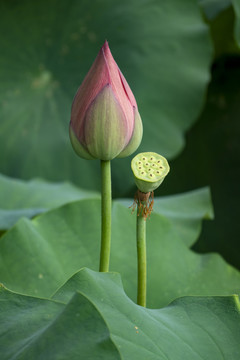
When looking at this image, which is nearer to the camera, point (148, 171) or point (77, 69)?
point (148, 171)

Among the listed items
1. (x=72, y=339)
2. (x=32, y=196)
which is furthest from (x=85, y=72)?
(x=72, y=339)

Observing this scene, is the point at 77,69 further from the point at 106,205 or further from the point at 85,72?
the point at 106,205

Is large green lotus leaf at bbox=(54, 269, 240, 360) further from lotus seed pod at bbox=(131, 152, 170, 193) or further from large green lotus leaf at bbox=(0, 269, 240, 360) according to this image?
lotus seed pod at bbox=(131, 152, 170, 193)

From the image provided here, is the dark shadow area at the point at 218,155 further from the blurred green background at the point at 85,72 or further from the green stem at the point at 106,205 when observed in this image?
the green stem at the point at 106,205

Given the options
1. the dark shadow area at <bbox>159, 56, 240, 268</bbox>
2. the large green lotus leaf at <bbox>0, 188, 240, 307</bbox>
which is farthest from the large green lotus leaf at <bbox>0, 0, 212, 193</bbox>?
the large green lotus leaf at <bbox>0, 188, 240, 307</bbox>

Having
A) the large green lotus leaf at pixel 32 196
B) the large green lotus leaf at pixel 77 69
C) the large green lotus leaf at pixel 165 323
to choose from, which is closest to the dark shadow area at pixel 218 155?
the large green lotus leaf at pixel 77 69
